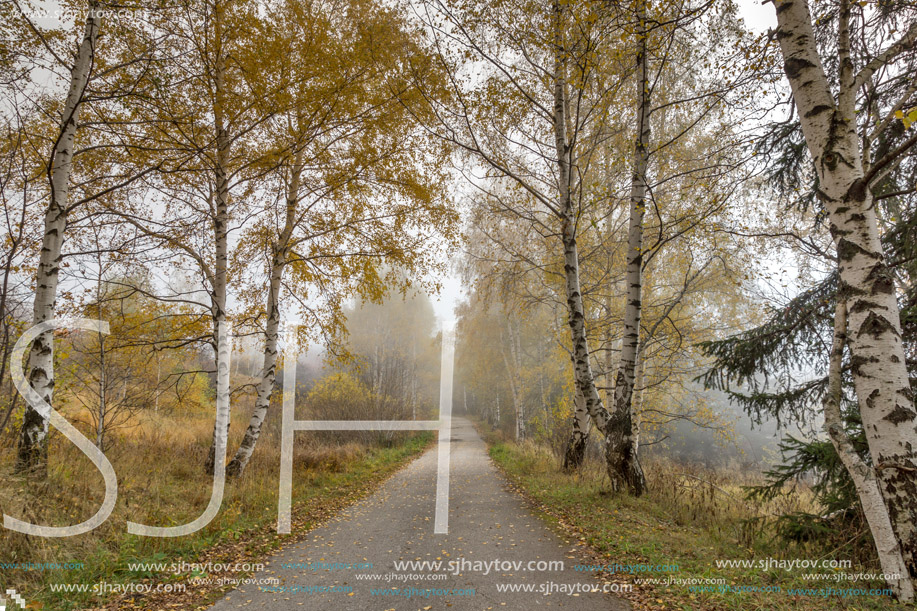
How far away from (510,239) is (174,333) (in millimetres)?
8140

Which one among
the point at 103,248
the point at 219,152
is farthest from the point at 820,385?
the point at 103,248

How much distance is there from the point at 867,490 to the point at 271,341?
7.66 meters

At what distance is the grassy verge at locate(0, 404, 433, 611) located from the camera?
3.07m

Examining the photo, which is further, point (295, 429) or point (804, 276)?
point (295, 429)

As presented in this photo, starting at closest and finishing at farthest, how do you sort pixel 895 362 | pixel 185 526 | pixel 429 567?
pixel 895 362
pixel 429 567
pixel 185 526

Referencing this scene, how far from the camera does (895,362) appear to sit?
2613 mm

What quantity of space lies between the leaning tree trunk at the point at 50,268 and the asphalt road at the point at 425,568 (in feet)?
9.62

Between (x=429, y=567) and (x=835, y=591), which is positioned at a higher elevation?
(x=835, y=591)

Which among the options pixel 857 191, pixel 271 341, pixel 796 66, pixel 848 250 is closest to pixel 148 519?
pixel 271 341

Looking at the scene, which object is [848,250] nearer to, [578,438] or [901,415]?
[901,415]

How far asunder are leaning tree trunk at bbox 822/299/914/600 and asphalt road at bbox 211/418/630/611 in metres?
1.83

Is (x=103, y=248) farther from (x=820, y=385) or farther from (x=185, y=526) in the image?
(x=820, y=385)

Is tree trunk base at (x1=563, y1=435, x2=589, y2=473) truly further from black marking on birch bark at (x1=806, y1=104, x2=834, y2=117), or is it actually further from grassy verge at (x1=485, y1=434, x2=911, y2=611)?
black marking on birch bark at (x1=806, y1=104, x2=834, y2=117)

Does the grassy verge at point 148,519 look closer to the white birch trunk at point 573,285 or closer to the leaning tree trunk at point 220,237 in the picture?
the leaning tree trunk at point 220,237
